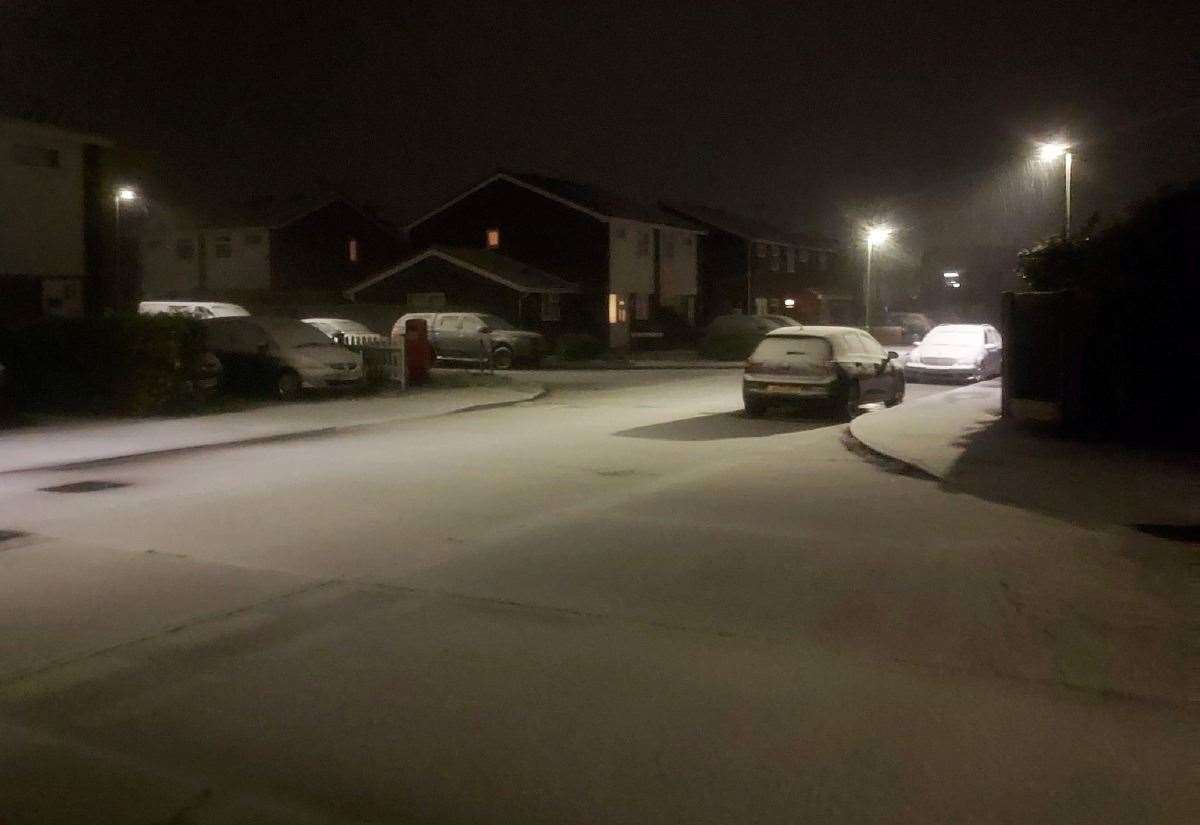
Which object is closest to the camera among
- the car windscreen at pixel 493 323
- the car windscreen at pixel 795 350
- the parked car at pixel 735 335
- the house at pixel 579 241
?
the car windscreen at pixel 795 350

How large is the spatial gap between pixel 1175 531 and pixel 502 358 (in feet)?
87.9

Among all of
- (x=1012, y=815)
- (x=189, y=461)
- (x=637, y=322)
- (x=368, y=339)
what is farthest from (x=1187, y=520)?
(x=637, y=322)

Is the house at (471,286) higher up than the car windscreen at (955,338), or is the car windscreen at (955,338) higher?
the house at (471,286)

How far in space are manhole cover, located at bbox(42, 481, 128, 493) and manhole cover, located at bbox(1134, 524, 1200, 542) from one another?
1039 cm

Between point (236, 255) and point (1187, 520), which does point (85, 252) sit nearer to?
point (1187, 520)

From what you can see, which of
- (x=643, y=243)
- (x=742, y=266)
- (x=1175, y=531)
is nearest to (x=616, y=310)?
(x=643, y=243)

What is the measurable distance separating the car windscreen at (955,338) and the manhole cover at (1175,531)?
69.5 feet

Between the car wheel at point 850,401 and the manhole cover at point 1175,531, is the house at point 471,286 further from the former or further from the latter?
the manhole cover at point 1175,531

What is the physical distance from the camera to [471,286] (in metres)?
46.8

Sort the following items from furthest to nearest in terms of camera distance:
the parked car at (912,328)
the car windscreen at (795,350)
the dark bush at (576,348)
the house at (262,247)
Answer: the parked car at (912,328)
the house at (262,247)
the dark bush at (576,348)
the car windscreen at (795,350)

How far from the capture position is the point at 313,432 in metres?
19.2

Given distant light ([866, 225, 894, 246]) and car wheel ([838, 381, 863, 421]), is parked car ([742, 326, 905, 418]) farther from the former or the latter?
distant light ([866, 225, 894, 246])

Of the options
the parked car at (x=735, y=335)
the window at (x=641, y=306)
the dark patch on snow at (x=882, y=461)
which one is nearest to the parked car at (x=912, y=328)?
the window at (x=641, y=306)

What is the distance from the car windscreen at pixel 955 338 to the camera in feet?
104
